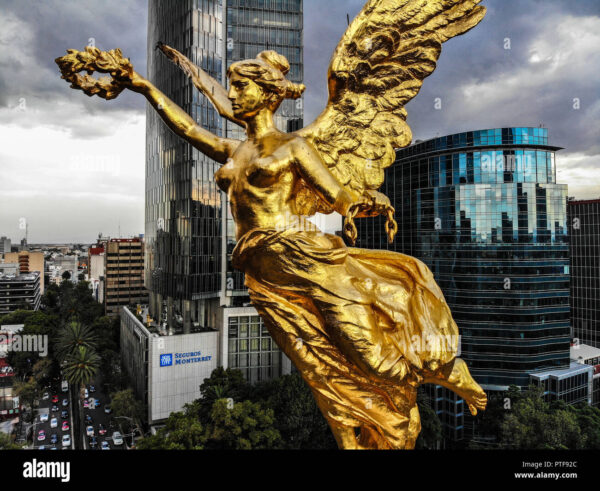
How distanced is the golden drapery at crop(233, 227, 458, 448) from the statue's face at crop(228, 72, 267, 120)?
1.13 meters

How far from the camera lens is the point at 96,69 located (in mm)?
3869

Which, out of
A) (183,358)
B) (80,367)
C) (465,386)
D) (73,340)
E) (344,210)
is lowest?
(183,358)

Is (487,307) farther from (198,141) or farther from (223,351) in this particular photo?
(198,141)

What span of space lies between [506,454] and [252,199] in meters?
3.36

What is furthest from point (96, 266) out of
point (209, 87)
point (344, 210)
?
point (344, 210)

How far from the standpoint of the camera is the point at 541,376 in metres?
27.4

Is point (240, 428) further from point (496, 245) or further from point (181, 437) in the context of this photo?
point (496, 245)

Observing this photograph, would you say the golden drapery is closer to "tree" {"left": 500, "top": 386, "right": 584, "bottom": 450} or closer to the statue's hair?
the statue's hair

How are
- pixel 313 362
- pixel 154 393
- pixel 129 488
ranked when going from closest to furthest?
pixel 129 488, pixel 313 362, pixel 154 393

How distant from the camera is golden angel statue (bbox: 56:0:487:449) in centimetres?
368

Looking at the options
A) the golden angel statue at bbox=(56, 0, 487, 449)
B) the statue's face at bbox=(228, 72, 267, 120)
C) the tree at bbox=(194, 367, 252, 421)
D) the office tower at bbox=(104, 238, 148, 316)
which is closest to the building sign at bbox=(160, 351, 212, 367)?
the tree at bbox=(194, 367, 252, 421)

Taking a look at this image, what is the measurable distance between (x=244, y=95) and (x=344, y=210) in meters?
1.38

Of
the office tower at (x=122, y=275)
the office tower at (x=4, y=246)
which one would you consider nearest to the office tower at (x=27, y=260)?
the office tower at (x=4, y=246)

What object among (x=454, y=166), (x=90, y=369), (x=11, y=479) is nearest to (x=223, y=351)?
(x=90, y=369)
